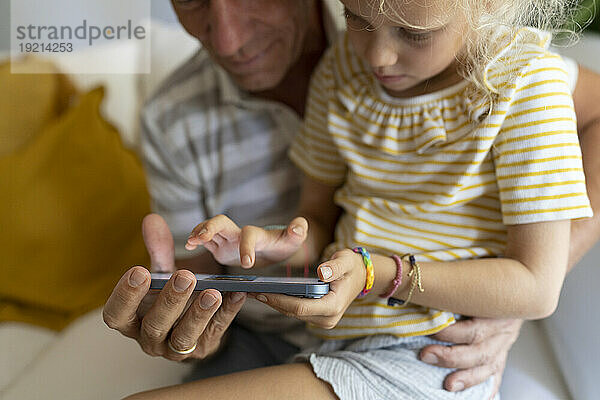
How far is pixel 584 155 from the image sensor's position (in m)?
0.77

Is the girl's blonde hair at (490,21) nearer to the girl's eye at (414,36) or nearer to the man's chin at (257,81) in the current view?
the girl's eye at (414,36)

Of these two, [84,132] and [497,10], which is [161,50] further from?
[497,10]

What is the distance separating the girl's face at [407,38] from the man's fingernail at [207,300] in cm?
30

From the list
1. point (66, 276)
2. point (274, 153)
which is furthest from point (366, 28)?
point (66, 276)

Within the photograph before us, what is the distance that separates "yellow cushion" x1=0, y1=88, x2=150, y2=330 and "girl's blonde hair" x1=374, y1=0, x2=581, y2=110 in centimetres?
69

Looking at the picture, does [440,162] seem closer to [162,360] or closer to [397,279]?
[397,279]

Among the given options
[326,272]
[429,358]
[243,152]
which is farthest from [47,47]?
[429,358]

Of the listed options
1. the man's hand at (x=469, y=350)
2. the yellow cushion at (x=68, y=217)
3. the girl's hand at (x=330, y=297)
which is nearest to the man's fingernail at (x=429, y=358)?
the man's hand at (x=469, y=350)

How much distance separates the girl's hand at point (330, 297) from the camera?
24.0 inches

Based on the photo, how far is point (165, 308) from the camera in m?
0.64

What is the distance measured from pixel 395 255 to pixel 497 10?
0.91ft

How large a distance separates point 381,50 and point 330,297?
0.85 feet

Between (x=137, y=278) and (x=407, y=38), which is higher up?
(x=407, y=38)

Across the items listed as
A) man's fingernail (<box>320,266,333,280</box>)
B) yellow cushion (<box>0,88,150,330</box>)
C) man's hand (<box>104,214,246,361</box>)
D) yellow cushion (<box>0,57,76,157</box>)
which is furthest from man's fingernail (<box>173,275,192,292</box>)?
yellow cushion (<box>0,57,76,157</box>)
